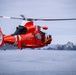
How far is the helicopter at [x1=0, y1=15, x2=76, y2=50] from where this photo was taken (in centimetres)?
686

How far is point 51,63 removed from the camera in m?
75.1

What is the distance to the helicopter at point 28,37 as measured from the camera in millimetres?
6863

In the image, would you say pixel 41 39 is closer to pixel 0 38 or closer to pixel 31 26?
pixel 31 26

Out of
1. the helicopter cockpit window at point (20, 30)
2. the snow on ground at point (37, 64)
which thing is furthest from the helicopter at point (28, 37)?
the snow on ground at point (37, 64)

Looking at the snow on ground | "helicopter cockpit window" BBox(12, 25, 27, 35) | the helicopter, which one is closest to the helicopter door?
the helicopter

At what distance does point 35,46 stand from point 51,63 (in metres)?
68.4

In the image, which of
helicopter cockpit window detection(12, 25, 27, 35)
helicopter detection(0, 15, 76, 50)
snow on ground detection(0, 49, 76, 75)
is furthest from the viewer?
snow on ground detection(0, 49, 76, 75)

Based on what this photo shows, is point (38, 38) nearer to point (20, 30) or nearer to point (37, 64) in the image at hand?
point (20, 30)

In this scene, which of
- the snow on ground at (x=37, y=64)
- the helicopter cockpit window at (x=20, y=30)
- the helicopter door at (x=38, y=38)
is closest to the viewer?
the helicopter cockpit window at (x=20, y=30)

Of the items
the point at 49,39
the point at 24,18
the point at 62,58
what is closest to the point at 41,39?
the point at 49,39

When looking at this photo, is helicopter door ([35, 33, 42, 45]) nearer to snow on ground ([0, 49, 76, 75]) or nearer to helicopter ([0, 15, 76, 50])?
helicopter ([0, 15, 76, 50])

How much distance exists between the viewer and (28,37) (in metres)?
7.04

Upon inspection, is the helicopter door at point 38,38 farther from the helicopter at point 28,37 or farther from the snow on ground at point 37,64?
the snow on ground at point 37,64

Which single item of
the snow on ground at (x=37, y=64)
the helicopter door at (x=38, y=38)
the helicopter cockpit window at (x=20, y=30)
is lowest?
the snow on ground at (x=37, y=64)
